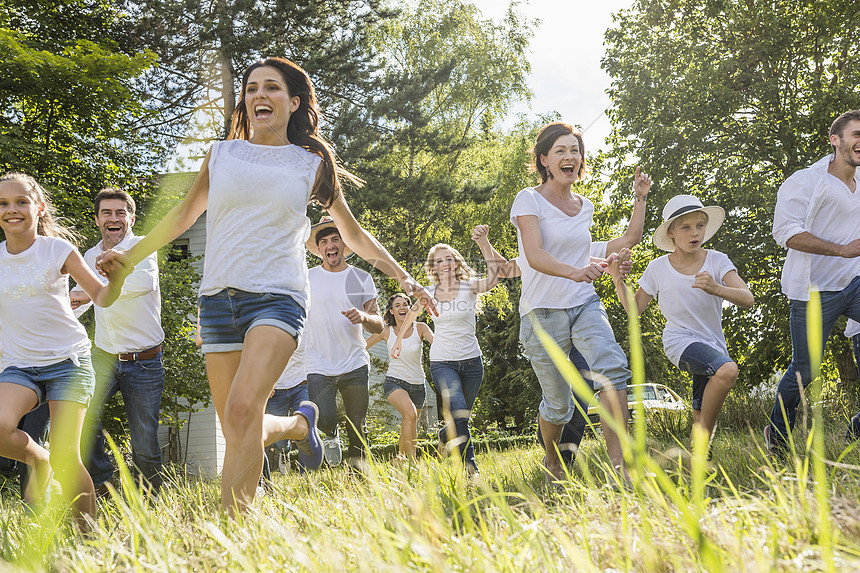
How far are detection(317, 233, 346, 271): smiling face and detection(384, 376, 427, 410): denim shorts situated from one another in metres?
1.74

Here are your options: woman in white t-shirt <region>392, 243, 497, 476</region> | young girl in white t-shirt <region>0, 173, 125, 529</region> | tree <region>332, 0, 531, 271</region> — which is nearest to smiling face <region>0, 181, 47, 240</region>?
young girl in white t-shirt <region>0, 173, 125, 529</region>

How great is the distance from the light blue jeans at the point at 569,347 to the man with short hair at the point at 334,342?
7.72ft

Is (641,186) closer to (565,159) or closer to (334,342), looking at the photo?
(565,159)

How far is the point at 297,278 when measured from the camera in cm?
372

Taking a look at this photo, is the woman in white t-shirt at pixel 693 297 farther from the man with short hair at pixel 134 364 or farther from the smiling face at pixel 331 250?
the man with short hair at pixel 134 364

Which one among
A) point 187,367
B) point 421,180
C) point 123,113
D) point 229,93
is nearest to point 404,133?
point 421,180

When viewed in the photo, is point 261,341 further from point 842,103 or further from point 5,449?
point 842,103

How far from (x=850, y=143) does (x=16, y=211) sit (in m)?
5.33

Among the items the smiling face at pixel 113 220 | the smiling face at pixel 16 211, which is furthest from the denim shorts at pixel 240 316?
the smiling face at pixel 113 220

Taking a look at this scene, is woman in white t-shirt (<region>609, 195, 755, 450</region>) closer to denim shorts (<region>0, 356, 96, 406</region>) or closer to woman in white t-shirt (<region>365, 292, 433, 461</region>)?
woman in white t-shirt (<region>365, 292, 433, 461</region>)

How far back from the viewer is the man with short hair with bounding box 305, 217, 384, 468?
7.34m

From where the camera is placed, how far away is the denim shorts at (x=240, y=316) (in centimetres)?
355

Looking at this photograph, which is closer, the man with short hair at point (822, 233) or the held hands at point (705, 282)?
the man with short hair at point (822, 233)

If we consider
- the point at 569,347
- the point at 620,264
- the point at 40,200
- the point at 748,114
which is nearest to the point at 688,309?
the point at 569,347
